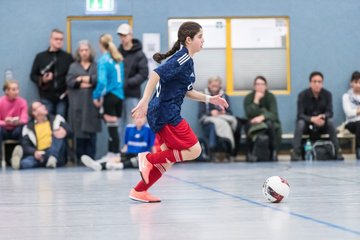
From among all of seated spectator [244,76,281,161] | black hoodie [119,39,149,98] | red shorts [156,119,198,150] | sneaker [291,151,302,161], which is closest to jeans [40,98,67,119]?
black hoodie [119,39,149,98]

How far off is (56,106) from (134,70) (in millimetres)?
1812

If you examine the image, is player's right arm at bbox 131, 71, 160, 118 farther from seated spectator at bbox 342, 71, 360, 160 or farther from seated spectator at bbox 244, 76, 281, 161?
seated spectator at bbox 342, 71, 360, 160

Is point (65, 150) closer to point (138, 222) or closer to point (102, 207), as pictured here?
point (102, 207)

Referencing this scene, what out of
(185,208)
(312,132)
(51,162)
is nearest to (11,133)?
(51,162)

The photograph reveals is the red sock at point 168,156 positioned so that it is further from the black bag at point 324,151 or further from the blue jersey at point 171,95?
the black bag at point 324,151

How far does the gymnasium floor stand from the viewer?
18.0ft

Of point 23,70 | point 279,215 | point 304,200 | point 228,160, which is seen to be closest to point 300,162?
point 228,160

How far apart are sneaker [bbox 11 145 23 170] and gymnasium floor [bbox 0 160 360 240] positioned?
2.28 m

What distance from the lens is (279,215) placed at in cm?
638

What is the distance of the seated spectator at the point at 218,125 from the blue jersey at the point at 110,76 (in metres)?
2.02

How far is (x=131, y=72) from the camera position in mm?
14812

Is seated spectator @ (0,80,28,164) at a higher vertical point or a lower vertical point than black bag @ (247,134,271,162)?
higher

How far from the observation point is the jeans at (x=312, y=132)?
1553cm

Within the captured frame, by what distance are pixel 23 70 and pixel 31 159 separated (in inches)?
102
